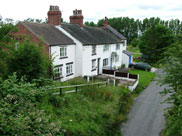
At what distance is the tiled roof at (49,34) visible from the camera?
20634 millimetres

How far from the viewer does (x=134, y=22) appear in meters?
94.2

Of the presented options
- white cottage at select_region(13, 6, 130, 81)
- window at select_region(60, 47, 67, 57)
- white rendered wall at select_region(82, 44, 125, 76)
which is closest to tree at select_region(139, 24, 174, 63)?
white rendered wall at select_region(82, 44, 125, 76)

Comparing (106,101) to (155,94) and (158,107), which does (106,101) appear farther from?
(155,94)

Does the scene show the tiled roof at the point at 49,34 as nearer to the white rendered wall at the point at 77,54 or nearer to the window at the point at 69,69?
the white rendered wall at the point at 77,54

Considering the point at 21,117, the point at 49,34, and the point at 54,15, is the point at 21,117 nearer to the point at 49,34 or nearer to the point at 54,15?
the point at 49,34

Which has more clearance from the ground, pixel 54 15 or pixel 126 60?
pixel 54 15

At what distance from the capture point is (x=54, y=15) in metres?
24.6

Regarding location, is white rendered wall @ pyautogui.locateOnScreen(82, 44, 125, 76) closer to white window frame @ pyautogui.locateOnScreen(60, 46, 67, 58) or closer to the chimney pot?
white window frame @ pyautogui.locateOnScreen(60, 46, 67, 58)

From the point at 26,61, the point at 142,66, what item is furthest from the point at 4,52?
the point at 142,66

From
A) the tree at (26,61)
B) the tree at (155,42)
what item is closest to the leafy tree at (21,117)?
the tree at (26,61)

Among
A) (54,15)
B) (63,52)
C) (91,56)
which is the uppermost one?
(54,15)

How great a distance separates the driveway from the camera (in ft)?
42.8

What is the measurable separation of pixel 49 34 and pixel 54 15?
13.4 ft

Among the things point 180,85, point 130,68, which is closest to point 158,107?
point 180,85
